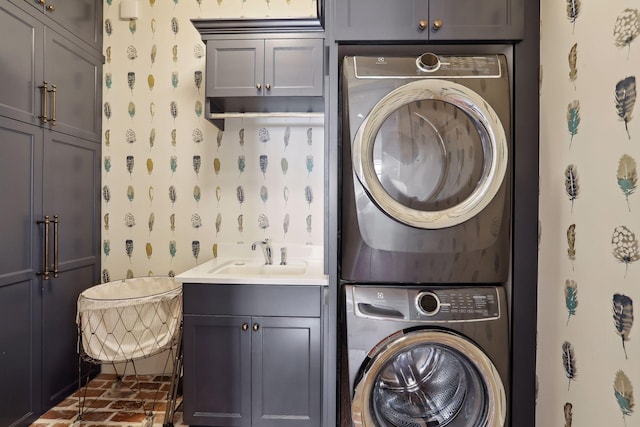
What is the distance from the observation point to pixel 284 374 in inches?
76.5

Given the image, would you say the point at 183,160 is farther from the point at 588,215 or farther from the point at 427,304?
the point at 588,215

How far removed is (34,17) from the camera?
2.07 m

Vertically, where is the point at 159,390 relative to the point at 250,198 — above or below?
below

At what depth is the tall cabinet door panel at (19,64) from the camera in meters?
1.89

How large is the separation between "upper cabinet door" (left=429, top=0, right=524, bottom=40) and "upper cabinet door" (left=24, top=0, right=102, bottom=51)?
214 centimetres

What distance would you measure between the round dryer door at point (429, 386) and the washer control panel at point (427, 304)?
2.9 inches

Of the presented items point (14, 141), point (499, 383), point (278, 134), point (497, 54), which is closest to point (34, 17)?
point (14, 141)

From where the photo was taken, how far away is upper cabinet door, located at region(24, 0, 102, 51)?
7.15 ft

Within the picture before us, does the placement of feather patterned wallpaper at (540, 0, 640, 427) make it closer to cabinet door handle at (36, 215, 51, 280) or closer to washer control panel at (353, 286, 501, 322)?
washer control panel at (353, 286, 501, 322)

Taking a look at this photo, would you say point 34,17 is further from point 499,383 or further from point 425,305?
point 499,383

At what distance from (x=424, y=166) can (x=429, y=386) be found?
0.92 meters

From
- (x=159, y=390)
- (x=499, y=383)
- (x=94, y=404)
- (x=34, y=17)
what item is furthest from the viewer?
(x=159, y=390)

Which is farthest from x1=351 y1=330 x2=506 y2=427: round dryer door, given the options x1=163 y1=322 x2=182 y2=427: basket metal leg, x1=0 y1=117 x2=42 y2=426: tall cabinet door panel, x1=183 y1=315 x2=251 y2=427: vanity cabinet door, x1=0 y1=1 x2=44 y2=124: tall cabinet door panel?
x1=0 y1=1 x2=44 y2=124: tall cabinet door panel

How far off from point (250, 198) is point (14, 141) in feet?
4.30
